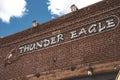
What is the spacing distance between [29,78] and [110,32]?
6453mm

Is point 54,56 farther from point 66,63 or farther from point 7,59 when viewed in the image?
point 7,59

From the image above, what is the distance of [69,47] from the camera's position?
16219 mm

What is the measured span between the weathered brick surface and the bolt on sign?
197 millimetres

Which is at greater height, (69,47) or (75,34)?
(75,34)

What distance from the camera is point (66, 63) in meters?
16.0

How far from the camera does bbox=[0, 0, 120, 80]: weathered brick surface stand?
47.9ft

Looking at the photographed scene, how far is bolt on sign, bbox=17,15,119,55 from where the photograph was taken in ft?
48.6

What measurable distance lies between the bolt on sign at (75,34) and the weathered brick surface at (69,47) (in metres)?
0.20

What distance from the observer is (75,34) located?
16.1 m

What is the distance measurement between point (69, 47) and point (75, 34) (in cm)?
88

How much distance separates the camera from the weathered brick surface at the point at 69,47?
575 inches

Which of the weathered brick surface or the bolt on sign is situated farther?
the bolt on sign

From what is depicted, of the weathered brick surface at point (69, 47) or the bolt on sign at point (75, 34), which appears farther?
the bolt on sign at point (75, 34)

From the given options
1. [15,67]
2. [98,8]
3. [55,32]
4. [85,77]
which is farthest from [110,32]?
[15,67]
